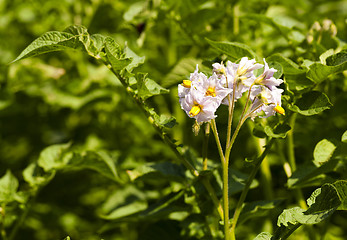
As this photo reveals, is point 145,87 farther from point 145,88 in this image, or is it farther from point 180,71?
point 180,71

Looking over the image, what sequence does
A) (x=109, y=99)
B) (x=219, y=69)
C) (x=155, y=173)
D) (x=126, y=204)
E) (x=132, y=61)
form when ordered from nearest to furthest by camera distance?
(x=219, y=69)
(x=132, y=61)
(x=155, y=173)
(x=126, y=204)
(x=109, y=99)

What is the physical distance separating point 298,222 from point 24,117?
5.94ft

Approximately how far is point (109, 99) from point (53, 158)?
1.72 feet

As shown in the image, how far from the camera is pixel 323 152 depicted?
122 centimetres

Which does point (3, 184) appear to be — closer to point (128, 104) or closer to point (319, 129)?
point (128, 104)

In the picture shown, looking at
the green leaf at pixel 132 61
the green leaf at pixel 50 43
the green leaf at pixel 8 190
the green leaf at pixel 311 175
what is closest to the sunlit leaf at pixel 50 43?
the green leaf at pixel 50 43

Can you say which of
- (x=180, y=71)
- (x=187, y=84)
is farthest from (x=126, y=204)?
(x=187, y=84)

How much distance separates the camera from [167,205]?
1367 millimetres

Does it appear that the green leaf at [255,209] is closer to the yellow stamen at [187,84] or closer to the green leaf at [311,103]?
the green leaf at [311,103]

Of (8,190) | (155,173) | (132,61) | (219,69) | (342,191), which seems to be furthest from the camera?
(8,190)

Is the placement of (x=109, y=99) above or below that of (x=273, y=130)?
above

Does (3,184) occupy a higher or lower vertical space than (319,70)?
higher

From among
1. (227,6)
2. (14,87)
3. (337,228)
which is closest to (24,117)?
(14,87)

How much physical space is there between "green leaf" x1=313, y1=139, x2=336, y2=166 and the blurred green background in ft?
1.14
